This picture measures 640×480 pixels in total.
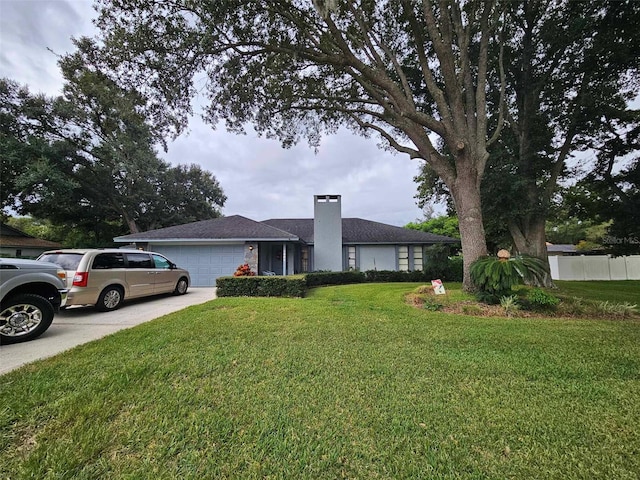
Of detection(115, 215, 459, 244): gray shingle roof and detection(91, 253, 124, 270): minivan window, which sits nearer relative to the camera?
detection(91, 253, 124, 270): minivan window

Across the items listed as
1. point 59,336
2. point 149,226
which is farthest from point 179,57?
point 149,226

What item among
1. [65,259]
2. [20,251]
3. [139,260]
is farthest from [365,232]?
[20,251]

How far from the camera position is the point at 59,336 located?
4430mm

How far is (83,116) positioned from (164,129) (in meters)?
15.8

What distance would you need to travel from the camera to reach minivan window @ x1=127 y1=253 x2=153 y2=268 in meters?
7.25

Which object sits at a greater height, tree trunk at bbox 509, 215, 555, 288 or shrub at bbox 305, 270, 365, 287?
tree trunk at bbox 509, 215, 555, 288

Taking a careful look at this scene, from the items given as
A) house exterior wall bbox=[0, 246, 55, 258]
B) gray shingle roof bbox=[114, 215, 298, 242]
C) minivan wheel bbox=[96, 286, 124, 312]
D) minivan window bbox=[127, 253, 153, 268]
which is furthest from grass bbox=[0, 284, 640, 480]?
house exterior wall bbox=[0, 246, 55, 258]

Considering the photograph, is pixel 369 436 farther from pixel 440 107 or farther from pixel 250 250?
pixel 250 250

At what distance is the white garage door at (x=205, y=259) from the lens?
1255cm

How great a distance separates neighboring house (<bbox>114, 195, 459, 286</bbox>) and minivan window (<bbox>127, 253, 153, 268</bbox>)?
415 cm

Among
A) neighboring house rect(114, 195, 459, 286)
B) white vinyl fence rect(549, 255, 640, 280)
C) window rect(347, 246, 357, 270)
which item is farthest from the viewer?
white vinyl fence rect(549, 255, 640, 280)

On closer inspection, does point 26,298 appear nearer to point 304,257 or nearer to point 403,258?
point 304,257

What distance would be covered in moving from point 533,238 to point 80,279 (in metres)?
14.1

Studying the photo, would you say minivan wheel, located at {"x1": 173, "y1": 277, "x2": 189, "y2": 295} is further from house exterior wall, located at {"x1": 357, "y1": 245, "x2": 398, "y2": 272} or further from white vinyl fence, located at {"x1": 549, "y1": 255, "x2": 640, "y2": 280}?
white vinyl fence, located at {"x1": 549, "y1": 255, "x2": 640, "y2": 280}
